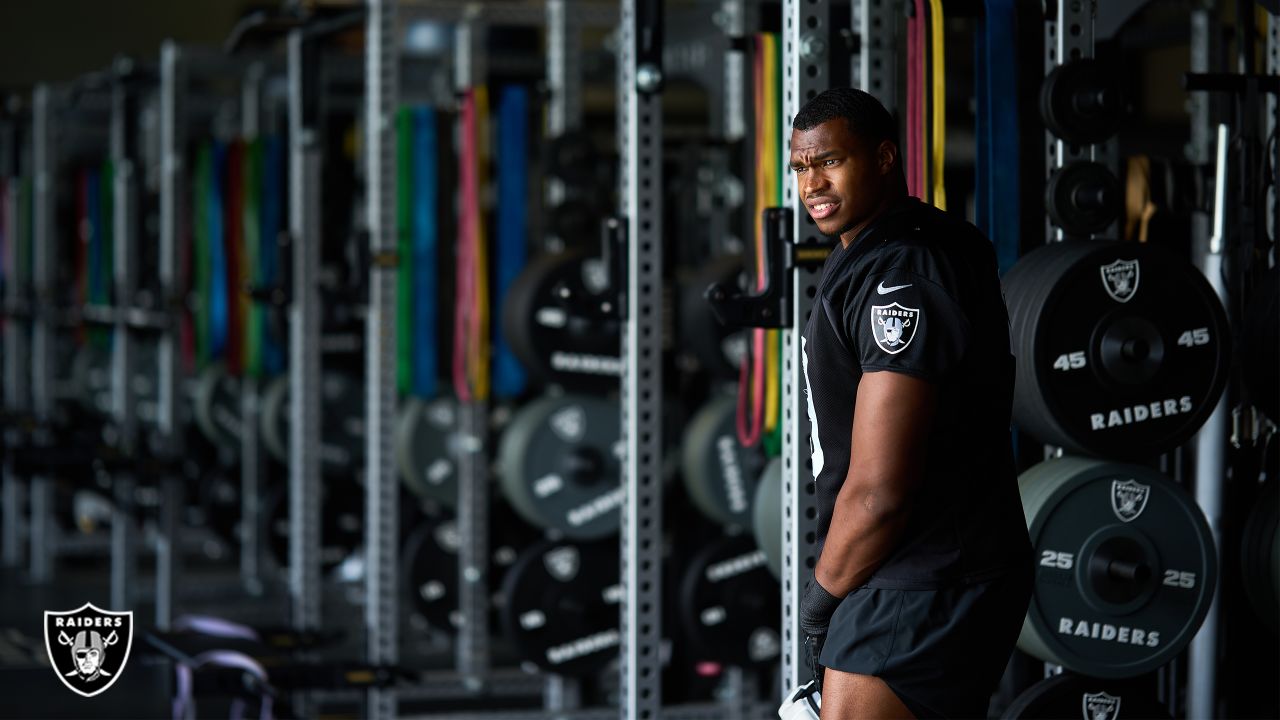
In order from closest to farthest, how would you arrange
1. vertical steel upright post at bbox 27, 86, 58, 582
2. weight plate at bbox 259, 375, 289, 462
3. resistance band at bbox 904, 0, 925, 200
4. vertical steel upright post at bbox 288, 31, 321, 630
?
resistance band at bbox 904, 0, 925, 200 → vertical steel upright post at bbox 288, 31, 321, 630 → weight plate at bbox 259, 375, 289, 462 → vertical steel upright post at bbox 27, 86, 58, 582

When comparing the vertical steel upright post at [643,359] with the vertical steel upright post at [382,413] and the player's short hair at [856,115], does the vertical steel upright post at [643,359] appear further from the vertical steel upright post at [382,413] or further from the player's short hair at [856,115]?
the vertical steel upright post at [382,413]

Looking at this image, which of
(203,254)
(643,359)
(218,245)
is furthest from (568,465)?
(203,254)

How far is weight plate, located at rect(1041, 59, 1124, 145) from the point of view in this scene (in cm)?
313

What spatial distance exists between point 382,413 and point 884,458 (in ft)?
9.21

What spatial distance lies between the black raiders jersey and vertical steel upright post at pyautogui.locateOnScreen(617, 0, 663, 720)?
1160 millimetres

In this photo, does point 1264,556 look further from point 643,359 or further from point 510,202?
point 510,202

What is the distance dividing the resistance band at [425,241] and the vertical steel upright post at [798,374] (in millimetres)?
2666

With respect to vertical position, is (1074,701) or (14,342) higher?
(14,342)

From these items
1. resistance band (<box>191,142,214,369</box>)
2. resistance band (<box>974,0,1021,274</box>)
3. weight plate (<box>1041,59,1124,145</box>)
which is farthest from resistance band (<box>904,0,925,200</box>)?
resistance band (<box>191,142,214,369</box>)

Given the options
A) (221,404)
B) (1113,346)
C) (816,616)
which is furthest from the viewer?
(221,404)

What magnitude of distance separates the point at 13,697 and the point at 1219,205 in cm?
427

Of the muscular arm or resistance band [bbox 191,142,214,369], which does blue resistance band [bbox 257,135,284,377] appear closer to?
resistance band [bbox 191,142,214,369]

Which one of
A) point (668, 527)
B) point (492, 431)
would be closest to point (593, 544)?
point (668, 527)

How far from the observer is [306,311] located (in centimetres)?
513
